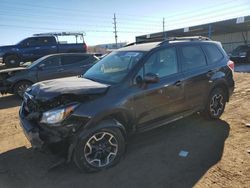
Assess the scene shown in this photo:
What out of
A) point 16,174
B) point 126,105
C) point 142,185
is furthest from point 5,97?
point 142,185

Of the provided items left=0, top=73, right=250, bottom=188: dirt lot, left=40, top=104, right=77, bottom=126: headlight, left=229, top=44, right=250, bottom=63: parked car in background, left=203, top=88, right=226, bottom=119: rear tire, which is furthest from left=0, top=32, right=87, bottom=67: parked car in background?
left=40, top=104, right=77, bottom=126: headlight


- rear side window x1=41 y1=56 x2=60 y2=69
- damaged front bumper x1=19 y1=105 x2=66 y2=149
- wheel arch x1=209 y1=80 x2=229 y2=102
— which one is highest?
rear side window x1=41 y1=56 x2=60 y2=69

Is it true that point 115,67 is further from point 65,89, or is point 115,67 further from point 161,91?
point 65,89

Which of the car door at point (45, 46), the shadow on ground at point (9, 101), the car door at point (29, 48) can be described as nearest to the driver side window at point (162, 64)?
the shadow on ground at point (9, 101)

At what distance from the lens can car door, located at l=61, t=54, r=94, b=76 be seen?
10570mm

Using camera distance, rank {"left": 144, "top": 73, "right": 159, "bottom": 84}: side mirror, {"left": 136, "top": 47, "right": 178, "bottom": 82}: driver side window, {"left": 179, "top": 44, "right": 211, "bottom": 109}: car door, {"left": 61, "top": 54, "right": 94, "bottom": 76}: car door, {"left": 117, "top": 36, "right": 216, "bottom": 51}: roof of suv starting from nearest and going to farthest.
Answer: {"left": 144, "top": 73, "right": 159, "bottom": 84}: side mirror
{"left": 136, "top": 47, "right": 178, "bottom": 82}: driver side window
{"left": 117, "top": 36, "right": 216, "bottom": 51}: roof of suv
{"left": 179, "top": 44, "right": 211, "bottom": 109}: car door
{"left": 61, "top": 54, "right": 94, "bottom": 76}: car door

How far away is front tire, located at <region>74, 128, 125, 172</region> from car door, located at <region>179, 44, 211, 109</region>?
183 centimetres

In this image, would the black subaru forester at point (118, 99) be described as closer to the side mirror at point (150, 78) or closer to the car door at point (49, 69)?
the side mirror at point (150, 78)

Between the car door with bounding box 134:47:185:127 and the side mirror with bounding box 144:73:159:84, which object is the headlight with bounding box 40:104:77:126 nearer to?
the car door with bounding box 134:47:185:127

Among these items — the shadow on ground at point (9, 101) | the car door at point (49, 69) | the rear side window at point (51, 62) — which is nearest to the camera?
the shadow on ground at point (9, 101)

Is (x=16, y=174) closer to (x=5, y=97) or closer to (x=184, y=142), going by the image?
(x=184, y=142)

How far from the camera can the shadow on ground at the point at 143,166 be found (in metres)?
3.83

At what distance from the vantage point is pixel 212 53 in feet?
19.7

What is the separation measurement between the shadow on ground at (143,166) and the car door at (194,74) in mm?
725
